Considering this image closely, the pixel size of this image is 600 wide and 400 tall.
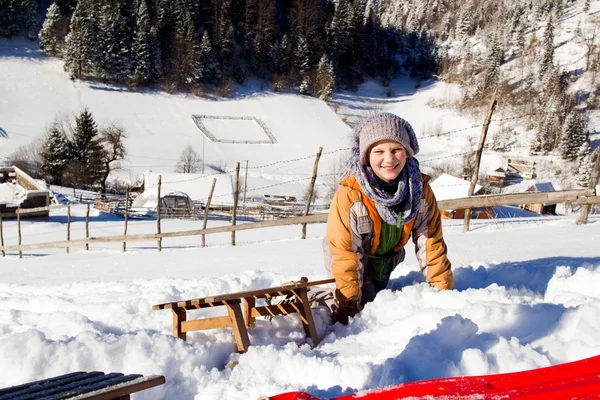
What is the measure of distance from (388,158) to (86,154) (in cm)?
3092

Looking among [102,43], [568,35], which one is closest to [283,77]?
[102,43]

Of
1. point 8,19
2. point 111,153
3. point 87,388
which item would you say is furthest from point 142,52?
point 87,388

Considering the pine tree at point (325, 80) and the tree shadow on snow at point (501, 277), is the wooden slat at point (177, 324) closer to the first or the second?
the tree shadow on snow at point (501, 277)

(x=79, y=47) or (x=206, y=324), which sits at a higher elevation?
(x=79, y=47)

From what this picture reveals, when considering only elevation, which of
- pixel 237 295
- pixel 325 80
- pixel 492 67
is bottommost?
pixel 237 295

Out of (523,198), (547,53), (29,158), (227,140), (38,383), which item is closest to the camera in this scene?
(38,383)

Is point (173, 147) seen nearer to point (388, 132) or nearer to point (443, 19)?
point (388, 132)

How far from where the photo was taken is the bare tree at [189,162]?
33375 mm

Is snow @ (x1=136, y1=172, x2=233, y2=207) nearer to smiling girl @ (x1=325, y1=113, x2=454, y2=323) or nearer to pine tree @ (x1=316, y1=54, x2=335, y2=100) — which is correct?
smiling girl @ (x1=325, y1=113, x2=454, y2=323)

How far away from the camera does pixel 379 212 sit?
2.62 m

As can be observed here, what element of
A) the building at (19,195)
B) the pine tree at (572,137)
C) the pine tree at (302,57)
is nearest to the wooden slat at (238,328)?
Result: the building at (19,195)

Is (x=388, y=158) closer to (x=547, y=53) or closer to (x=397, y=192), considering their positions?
(x=397, y=192)

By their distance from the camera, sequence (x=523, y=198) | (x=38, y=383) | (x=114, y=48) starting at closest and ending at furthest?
(x=38, y=383) < (x=523, y=198) < (x=114, y=48)

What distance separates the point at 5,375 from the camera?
198cm
